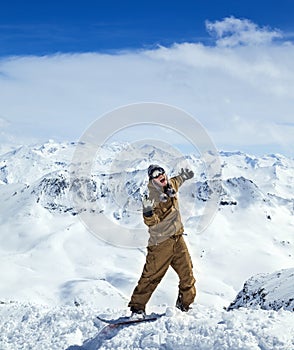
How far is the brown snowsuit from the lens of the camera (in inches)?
456

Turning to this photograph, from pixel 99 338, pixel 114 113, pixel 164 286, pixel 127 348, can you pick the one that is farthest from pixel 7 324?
pixel 164 286

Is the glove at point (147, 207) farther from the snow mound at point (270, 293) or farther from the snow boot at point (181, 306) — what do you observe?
the snow mound at point (270, 293)

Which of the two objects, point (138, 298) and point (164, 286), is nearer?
point (138, 298)

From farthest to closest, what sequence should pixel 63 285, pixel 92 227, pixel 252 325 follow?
pixel 63 285, pixel 92 227, pixel 252 325

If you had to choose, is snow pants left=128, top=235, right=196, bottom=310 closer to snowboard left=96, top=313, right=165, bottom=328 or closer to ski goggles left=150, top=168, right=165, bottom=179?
snowboard left=96, top=313, right=165, bottom=328

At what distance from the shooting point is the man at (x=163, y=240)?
11438 mm

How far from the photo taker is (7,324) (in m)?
13.2

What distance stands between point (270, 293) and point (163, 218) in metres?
14.5

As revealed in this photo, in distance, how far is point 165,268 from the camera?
12.1 metres

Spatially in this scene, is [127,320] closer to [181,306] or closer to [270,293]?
[181,306]

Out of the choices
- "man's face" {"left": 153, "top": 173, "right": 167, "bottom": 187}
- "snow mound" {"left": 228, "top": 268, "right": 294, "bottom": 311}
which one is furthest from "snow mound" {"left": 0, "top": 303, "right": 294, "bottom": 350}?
"snow mound" {"left": 228, "top": 268, "right": 294, "bottom": 311}

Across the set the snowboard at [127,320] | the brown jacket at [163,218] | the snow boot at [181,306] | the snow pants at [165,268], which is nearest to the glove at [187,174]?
the brown jacket at [163,218]

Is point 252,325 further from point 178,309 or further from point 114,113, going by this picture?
point 114,113

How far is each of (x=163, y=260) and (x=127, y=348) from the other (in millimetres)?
2299
